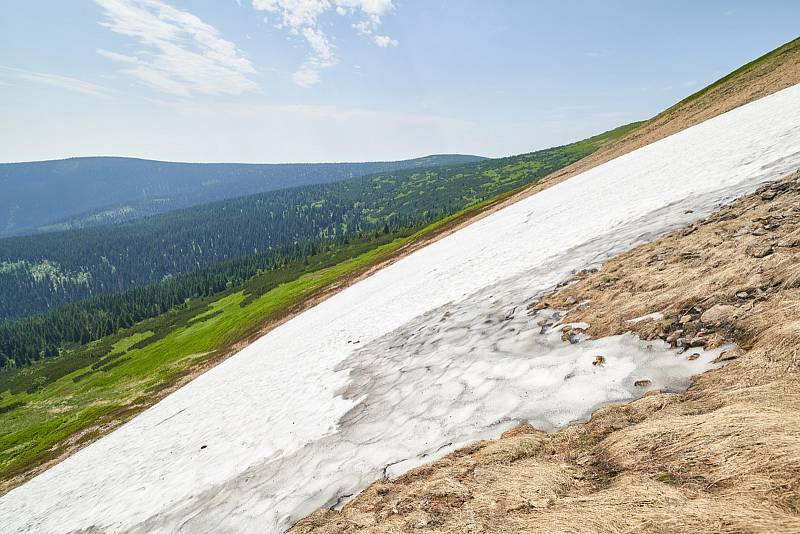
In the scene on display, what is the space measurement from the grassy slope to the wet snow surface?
24.8m

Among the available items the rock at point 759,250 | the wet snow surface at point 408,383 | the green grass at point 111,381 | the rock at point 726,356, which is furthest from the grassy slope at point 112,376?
the rock at point 726,356

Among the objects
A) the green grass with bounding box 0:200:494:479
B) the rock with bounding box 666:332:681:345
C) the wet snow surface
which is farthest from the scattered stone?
the green grass with bounding box 0:200:494:479

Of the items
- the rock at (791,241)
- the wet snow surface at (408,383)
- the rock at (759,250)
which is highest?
the rock at (791,241)

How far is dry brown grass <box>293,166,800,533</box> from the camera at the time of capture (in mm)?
3627

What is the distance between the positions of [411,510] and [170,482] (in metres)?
9.89

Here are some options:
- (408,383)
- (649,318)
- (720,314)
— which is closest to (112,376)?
(408,383)

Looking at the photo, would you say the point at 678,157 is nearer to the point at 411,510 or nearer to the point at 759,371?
the point at 759,371

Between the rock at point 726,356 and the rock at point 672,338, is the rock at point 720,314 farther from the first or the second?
the rock at point 726,356

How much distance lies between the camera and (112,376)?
81.8 m

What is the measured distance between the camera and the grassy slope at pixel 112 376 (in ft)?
145

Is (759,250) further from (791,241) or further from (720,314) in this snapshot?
(720,314)

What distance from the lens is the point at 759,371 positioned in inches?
204

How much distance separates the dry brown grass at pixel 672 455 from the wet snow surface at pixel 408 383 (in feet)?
2.07

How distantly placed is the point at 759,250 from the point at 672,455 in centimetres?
621
